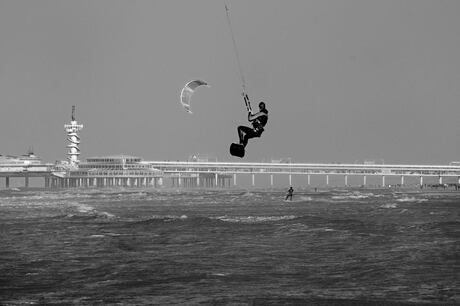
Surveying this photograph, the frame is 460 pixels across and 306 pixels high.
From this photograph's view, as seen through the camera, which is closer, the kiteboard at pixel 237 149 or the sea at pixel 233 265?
the kiteboard at pixel 237 149

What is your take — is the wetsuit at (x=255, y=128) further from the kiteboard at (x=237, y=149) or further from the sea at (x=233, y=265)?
the sea at (x=233, y=265)

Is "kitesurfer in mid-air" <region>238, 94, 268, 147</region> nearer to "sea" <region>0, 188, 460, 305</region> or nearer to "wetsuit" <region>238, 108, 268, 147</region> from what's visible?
"wetsuit" <region>238, 108, 268, 147</region>

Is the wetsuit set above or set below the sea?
above

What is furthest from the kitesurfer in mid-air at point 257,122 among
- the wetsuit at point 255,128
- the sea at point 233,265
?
the sea at point 233,265

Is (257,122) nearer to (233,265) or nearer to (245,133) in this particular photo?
(245,133)

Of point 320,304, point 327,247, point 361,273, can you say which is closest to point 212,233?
point 327,247

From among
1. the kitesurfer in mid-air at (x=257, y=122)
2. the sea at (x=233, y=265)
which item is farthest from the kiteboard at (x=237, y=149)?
the sea at (x=233, y=265)

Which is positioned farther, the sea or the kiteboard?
the sea

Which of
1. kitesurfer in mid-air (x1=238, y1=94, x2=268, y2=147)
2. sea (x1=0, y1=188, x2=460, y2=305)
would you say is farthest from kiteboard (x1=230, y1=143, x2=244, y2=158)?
sea (x1=0, y1=188, x2=460, y2=305)

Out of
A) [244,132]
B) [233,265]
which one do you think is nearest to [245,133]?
[244,132]

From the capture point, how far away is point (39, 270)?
21500 mm

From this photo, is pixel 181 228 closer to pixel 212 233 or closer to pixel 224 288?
pixel 212 233

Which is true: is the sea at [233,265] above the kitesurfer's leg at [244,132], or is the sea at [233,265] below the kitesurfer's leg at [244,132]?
below

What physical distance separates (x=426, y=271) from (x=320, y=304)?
5267mm
